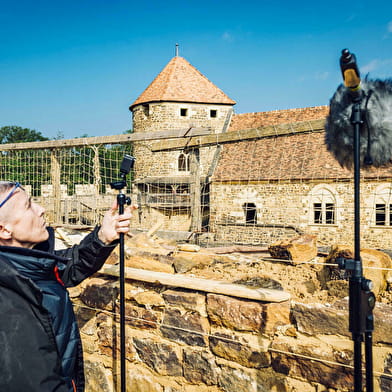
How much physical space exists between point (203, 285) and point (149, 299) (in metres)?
0.48

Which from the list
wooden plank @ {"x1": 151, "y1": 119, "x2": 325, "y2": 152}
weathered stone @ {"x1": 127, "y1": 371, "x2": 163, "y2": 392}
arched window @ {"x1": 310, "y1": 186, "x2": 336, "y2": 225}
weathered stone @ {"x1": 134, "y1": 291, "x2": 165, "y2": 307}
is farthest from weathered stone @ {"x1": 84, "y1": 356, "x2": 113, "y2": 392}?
arched window @ {"x1": 310, "y1": 186, "x2": 336, "y2": 225}

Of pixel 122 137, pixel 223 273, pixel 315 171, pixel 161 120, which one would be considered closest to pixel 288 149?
pixel 315 171

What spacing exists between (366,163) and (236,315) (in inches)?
47.1

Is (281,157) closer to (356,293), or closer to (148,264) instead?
(148,264)

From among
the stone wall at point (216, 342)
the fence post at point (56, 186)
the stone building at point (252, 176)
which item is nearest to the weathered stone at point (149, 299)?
the stone wall at point (216, 342)

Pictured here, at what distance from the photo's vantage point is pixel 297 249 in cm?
311

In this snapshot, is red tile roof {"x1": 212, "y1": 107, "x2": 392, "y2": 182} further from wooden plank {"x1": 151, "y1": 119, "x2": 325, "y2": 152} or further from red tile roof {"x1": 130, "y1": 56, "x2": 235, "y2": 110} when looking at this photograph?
wooden plank {"x1": 151, "y1": 119, "x2": 325, "y2": 152}

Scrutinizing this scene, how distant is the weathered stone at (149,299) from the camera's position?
278 centimetres

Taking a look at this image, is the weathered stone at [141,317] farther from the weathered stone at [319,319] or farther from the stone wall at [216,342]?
the weathered stone at [319,319]

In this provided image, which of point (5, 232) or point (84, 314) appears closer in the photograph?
point (5, 232)

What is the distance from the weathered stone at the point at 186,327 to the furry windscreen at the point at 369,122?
4.58 feet

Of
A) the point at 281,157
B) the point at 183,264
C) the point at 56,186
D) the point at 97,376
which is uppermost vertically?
the point at 281,157

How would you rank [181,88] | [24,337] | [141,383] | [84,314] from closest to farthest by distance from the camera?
[24,337] < [141,383] < [84,314] < [181,88]

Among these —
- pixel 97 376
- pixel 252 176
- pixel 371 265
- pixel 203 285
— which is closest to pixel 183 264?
pixel 203 285
